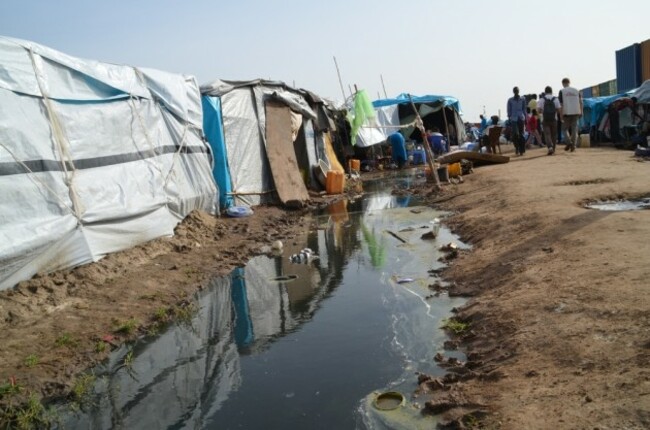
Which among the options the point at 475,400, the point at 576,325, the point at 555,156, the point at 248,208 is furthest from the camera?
the point at 555,156

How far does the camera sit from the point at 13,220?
5.37 metres

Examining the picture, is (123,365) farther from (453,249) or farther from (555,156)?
(555,156)

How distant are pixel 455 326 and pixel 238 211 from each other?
6.98 m

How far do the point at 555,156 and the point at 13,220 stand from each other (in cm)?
1385

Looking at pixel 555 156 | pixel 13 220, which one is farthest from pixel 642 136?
pixel 13 220

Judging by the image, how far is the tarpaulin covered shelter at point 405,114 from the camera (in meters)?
23.0

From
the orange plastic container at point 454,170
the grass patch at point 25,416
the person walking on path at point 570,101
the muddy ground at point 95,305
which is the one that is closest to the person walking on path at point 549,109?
the person walking on path at point 570,101

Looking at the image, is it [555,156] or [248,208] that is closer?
[248,208]

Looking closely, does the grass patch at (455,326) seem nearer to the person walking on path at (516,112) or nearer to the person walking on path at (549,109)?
the person walking on path at (549,109)

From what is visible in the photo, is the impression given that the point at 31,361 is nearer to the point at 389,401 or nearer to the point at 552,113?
the point at 389,401

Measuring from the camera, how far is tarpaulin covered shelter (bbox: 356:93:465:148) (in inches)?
905

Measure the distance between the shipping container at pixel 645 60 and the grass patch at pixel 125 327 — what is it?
23530 mm

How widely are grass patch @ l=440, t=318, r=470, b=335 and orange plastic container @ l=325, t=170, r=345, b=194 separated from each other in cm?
1069

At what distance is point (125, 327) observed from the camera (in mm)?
4887
